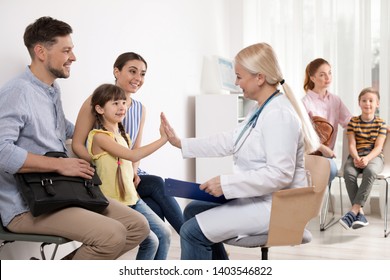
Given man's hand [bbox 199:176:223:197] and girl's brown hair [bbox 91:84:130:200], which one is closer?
man's hand [bbox 199:176:223:197]

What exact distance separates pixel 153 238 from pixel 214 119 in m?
2.44

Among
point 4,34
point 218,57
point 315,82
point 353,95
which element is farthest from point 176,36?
point 4,34

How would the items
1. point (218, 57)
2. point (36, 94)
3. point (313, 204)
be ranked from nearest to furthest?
point (313, 204) < point (36, 94) < point (218, 57)

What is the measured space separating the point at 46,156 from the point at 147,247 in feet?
2.35

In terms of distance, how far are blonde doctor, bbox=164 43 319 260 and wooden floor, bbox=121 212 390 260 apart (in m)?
1.47

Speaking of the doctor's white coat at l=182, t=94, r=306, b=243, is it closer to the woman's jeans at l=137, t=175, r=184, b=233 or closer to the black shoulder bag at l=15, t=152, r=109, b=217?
the black shoulder bag at l=15, t=152, r=109, b=217

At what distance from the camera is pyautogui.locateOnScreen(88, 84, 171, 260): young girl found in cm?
289

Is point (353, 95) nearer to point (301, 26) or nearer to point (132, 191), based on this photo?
point (301, 26)

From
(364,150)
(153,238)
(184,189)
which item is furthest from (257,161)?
(364,150)

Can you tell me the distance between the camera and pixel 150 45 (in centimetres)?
452

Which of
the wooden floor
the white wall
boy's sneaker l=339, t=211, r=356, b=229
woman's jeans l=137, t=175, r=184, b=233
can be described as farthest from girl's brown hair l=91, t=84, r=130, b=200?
boy's sneaker l=339, t=211, r=356, b=229

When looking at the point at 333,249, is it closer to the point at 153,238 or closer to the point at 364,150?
the point at 364,150

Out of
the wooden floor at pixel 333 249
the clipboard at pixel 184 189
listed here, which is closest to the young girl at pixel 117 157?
the clipboard at pixel 184 189

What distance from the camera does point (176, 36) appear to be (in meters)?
4.96
